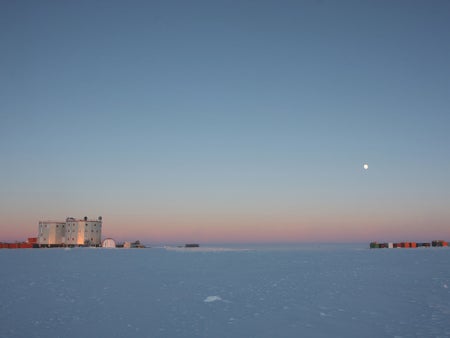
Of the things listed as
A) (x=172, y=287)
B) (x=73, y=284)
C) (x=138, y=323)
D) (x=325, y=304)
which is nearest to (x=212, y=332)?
(x=138, y=323)

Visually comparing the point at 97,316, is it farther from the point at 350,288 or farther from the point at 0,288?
the point at 350,288

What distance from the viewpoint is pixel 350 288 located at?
44.3 metres

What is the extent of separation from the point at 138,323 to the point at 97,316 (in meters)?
4.18

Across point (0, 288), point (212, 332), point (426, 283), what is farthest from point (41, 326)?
point (426, 283)

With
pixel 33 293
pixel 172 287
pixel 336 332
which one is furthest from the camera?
pixel 172 287

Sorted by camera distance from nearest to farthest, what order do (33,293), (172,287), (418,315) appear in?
(418,315), (33,293), (172,287)

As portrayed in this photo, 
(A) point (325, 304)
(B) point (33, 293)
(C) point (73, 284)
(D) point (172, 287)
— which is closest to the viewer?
(A) point (325, 304)

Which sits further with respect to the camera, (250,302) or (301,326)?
(250,302)

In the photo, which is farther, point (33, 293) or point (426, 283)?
point (426, 283)

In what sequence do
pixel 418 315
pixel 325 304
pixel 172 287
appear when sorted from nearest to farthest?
1. pixel 418 315
2. pixel 325 304
3. pixel 172 287

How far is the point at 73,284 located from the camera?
51406 mm

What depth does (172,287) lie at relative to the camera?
1838 inches

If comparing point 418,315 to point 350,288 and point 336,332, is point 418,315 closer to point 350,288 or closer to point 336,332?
point 336,332

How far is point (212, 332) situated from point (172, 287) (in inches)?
901
